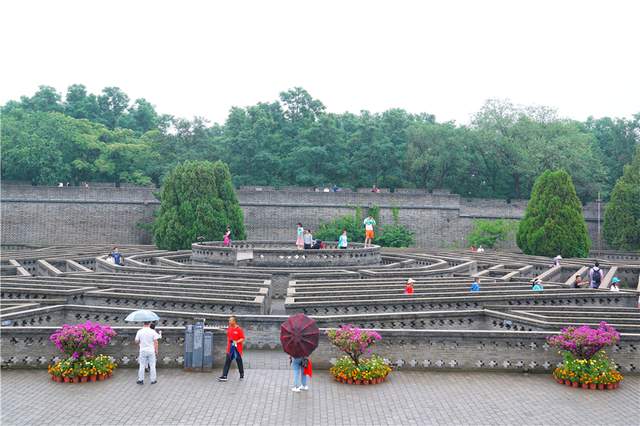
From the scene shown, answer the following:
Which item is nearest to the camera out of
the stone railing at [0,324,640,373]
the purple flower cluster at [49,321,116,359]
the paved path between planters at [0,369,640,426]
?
the paved path between planters at [0,369,640,426]

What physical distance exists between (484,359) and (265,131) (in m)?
44.1

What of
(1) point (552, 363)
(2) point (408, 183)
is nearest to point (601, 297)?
(1) point (552, 363)

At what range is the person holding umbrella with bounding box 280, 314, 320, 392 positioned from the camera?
12.5 metres

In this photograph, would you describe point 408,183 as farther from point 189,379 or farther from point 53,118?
point 189,379

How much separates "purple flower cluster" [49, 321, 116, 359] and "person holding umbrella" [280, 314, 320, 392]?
374 cm

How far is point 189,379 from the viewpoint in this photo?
13.3 meters

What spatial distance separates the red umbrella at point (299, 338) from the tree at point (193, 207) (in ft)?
88.0

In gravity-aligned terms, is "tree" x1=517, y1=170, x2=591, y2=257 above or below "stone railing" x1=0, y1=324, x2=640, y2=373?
above

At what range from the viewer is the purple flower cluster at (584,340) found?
13.3 m

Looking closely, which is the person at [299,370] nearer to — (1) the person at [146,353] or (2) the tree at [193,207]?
(1) the person at [146,353]

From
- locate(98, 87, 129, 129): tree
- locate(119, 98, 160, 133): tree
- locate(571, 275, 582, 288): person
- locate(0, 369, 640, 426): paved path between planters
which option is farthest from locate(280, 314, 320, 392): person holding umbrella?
locate(98, 87, 129, 129): tree

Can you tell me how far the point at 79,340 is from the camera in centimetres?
1309

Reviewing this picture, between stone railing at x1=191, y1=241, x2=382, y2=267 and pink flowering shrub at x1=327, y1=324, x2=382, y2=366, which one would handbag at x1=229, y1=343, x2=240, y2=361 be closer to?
pink flowering shrub at x1=327, y1=324, x2=382, y2=366

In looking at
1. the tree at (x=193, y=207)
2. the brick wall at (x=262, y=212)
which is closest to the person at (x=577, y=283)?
the tree at (x=193, y=207)
